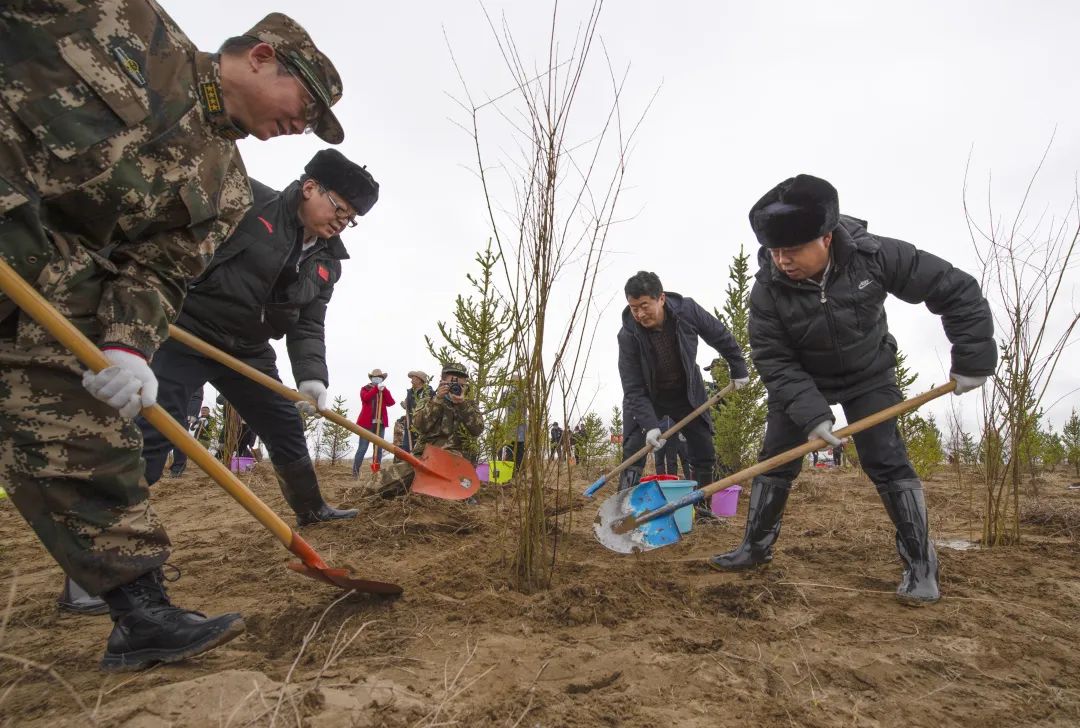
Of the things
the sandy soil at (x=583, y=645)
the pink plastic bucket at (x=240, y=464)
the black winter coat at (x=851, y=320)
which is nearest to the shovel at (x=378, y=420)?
the pink plastic bucket at (x=240, y=464)

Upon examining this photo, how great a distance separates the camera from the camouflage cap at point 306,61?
200 cm

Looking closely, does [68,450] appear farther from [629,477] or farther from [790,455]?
[629,477]

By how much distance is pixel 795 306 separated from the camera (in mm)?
2854

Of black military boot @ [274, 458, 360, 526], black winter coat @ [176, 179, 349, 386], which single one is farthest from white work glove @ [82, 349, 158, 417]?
black military boot @ [274, 458, 360, 526]

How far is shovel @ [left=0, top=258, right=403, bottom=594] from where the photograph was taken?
1.47m

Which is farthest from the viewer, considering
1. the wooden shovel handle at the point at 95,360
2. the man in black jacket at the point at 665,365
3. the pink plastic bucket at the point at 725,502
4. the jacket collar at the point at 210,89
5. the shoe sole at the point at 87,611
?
the pink plastic bucket at the point at 725,502

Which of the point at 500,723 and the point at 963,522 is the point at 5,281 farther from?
the point at 963,522

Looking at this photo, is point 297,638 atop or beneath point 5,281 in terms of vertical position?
beneath

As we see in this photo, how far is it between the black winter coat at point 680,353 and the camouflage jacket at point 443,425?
7.25 feet

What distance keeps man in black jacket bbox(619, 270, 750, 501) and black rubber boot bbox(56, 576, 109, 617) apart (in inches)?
129

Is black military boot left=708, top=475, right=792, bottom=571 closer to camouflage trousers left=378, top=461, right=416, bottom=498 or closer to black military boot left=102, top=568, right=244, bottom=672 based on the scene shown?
black military boot left=102, top=568, right=244, bottom=672

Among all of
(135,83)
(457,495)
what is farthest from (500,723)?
(457,495)

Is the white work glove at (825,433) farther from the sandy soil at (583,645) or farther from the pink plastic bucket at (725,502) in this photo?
the pink plastic bucket at (725,502)

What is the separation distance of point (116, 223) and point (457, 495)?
Result: 2593 millimetres
